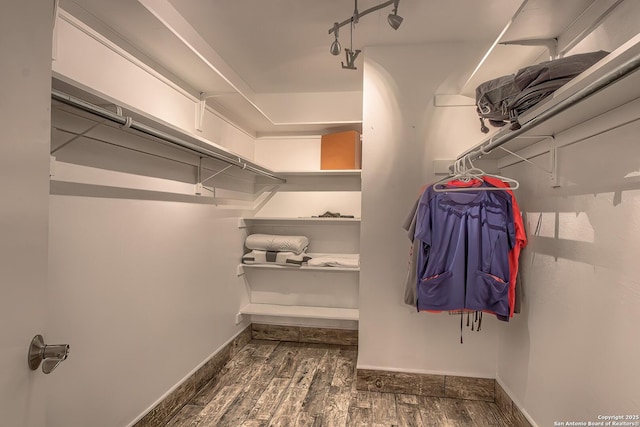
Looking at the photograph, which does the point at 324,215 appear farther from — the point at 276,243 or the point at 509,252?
the point at 509,252

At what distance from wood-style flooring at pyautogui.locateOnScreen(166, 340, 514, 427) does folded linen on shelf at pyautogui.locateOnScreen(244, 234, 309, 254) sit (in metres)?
1.01

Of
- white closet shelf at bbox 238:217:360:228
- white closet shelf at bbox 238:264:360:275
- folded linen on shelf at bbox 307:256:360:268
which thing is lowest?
white closet shelf at bbox 238:264:360:275

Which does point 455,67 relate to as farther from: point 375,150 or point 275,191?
point 275,191

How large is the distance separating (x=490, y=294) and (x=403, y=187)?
3.05 feet

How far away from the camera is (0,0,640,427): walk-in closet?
110 centimetres

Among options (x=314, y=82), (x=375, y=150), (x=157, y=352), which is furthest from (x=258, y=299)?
(x=314, y=82)

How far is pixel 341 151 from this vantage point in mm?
2867

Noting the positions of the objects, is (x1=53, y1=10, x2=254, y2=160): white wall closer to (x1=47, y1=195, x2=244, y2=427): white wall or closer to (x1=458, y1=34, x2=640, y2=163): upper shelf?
(x1=47, y1=195, x2=244, y2=427): white wall

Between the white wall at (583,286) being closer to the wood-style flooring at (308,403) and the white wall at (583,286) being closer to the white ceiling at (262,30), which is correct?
the wood-style flooring at (308,403)

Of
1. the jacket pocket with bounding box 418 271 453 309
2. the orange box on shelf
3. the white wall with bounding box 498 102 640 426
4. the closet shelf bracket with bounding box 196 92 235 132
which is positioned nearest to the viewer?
the white wall with bounding box 498 102 640 426

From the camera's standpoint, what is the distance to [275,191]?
10.7 feet

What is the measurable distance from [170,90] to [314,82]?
1432mm

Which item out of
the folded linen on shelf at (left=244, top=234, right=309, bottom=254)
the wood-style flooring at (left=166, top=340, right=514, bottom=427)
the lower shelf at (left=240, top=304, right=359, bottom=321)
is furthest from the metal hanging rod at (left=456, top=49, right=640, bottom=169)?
the lower shelf at (left=240, top=304, right=359, bottom=321)

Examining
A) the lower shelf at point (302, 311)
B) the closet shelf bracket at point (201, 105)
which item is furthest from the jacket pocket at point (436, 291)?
the closet shelf bracket at point (201, 105)
